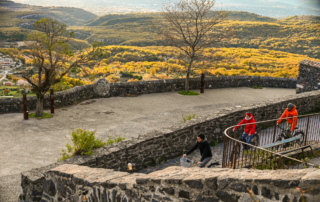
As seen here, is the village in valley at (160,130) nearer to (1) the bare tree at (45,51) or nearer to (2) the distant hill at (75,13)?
(1) the bare tree at (45,51)

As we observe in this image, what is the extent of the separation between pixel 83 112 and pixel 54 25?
4.20 meters

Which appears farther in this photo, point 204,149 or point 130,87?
point 130,87

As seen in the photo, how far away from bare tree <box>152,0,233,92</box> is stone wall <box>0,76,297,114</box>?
129 centimetres

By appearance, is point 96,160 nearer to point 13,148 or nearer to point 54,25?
point 13,148

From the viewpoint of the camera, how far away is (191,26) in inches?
734

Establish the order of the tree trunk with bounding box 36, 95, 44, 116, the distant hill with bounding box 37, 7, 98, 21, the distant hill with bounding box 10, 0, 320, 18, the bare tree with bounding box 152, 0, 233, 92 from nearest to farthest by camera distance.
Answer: the tree trunk with bounding box 36, 95, 44, 116
the bare tree with bounding box 152, 0, 233, 92
the distant hill with bounding box 37, 7, 98, 21
the distant hill with bounding box 10, 0, 320, 18

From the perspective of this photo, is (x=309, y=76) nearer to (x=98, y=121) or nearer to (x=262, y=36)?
(x=98, y=121)

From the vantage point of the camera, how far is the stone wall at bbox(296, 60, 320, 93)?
671 inches

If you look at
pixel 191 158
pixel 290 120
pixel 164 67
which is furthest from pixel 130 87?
pixel 164 67

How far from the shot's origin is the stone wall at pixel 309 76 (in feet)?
55.9

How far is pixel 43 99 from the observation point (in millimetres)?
14445

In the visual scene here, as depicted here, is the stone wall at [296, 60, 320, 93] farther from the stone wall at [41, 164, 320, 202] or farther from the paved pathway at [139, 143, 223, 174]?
the stone wall at [41, 164, 320, 202]

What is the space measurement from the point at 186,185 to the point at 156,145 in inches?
195

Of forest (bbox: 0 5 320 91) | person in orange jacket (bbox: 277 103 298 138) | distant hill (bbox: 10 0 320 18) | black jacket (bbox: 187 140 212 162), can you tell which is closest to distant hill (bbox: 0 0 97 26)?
forest (bbox: 0 5 320 91)
